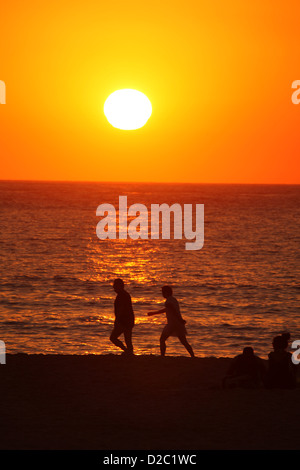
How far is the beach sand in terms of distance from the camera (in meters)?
11.1

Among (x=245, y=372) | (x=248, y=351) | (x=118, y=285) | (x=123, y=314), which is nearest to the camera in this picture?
(x=248, y=351)

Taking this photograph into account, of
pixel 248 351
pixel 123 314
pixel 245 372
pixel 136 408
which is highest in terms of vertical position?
pixel 123 314

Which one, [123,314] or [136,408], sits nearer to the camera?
[136,408]

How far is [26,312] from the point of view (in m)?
33.3

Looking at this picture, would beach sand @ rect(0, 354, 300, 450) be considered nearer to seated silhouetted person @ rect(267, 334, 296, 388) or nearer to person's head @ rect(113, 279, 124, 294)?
seated silhouetted person @ rect(267, 334, 296, 388)

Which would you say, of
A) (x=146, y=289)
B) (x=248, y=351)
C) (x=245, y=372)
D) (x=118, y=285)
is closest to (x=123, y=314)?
(x=118, y=285)

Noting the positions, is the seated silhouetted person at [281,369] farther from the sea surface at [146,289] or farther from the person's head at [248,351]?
the sea surface at [146,289]

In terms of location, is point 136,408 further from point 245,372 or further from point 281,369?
point 281,369

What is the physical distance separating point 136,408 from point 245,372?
7.44 ft

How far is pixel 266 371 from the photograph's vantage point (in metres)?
14.1

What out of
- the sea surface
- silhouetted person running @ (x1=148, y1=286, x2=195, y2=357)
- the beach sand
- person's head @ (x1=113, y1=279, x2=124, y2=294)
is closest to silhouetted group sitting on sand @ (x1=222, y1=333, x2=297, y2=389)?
the beach sand

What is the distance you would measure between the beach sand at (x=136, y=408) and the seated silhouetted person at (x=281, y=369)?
18 centimetres

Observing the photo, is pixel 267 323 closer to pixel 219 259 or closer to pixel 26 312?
pixel 26 312
